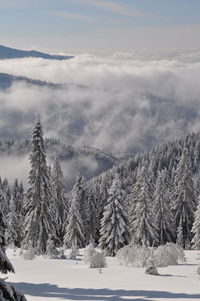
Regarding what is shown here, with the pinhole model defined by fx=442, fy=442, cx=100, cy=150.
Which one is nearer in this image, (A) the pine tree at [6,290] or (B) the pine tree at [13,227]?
(A) the pine tree at [6,290]

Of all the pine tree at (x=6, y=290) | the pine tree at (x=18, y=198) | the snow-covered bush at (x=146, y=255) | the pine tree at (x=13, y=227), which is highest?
the pine tree at (x=6, y=290)

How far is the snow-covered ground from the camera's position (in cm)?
1900

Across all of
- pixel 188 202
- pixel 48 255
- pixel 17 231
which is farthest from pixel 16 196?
pixel 48 255

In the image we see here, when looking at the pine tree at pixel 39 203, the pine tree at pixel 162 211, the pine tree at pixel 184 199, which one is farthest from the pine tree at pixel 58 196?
the pine tree at pixel 184 199

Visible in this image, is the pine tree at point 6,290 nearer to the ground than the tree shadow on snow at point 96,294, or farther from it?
farther from it

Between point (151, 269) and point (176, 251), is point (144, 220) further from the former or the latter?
point (151, 269)

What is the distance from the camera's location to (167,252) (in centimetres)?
2869

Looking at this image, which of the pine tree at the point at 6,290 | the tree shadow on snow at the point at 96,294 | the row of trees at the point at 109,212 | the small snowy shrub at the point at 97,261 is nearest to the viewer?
the pine tree at the point at 6,290

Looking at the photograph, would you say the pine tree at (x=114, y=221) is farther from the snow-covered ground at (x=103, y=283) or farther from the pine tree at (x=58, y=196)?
the snow-covered ground at (x=103, y=283)

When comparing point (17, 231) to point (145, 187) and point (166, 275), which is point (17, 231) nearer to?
point (145, 187)

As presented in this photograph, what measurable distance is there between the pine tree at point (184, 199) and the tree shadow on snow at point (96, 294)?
42559 mm

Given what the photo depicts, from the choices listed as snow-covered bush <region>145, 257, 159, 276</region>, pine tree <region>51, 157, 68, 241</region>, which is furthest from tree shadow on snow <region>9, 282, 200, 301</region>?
pine tree <region>51, 157, 68, 241</region>

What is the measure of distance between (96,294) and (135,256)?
8.03m

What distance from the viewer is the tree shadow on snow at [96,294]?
18609mm
